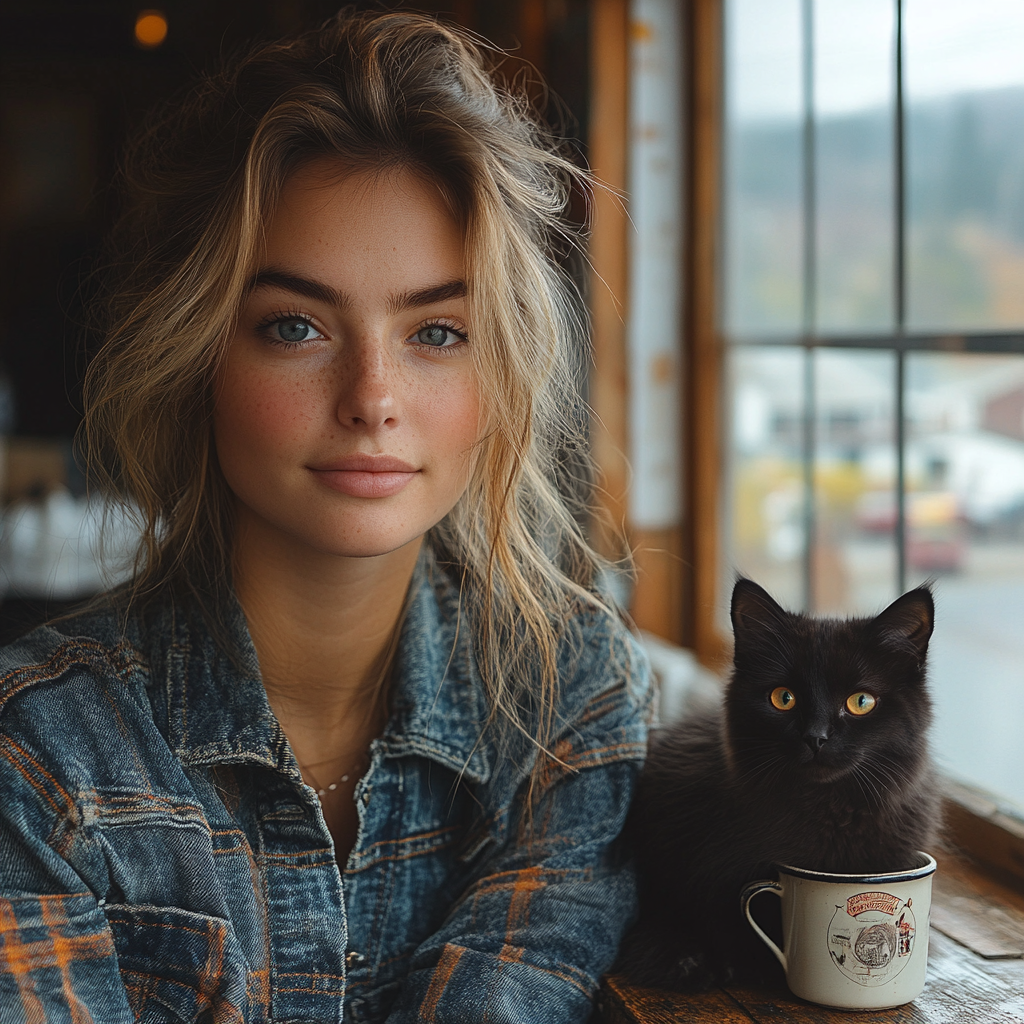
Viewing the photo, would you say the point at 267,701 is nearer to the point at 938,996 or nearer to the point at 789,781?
the point at 789,781

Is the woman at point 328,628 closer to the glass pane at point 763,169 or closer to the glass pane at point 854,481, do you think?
the glass pane at point 854,481

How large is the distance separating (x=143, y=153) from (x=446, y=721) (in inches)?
26.6

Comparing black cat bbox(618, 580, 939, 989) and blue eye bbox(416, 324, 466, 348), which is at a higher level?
blue eye bbox(416, 324, 466, 348)

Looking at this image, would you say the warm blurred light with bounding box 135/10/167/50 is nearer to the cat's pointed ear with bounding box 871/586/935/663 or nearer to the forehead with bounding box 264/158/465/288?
the forehead with bounding box 264/158/465/288

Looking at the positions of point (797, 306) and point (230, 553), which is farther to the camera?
point (797, 306)

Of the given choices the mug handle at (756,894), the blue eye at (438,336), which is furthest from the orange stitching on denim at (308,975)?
the blue eye at (438,336)

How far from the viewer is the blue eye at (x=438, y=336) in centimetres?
94

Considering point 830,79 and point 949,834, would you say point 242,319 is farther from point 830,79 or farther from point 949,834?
point 830,79

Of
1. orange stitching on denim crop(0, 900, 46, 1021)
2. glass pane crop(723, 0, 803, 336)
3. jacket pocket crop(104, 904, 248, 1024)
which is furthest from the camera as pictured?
glass pane crop(723, 0, 803, 336)

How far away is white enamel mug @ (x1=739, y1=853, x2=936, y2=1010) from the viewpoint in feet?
2.56

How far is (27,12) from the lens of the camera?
13.5 feet

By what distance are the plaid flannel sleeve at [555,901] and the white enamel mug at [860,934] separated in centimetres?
18

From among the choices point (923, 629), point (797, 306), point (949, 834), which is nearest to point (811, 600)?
point (797, 306)

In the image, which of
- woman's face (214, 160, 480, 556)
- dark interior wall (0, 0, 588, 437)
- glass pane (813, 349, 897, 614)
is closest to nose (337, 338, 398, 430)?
woman's face (214, 160, 480, 556)
